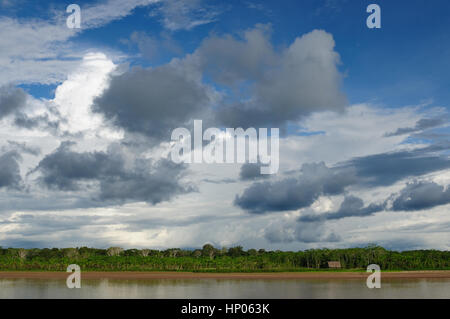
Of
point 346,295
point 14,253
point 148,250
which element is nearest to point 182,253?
point 148,250

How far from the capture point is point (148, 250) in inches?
6393

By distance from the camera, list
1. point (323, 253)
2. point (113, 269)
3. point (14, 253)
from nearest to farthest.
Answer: point (113, 269)
point (323, 253)
point (14, 253)

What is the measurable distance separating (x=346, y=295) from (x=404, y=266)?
79.5m

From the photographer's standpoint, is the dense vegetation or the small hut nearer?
the dense vegetation

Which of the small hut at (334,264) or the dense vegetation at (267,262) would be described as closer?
the dense vegetation at (267,262)

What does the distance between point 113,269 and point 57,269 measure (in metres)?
15.8

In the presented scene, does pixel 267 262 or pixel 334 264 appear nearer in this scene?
pixel 334 264

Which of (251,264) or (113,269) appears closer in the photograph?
(113,269)

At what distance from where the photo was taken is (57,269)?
119m
